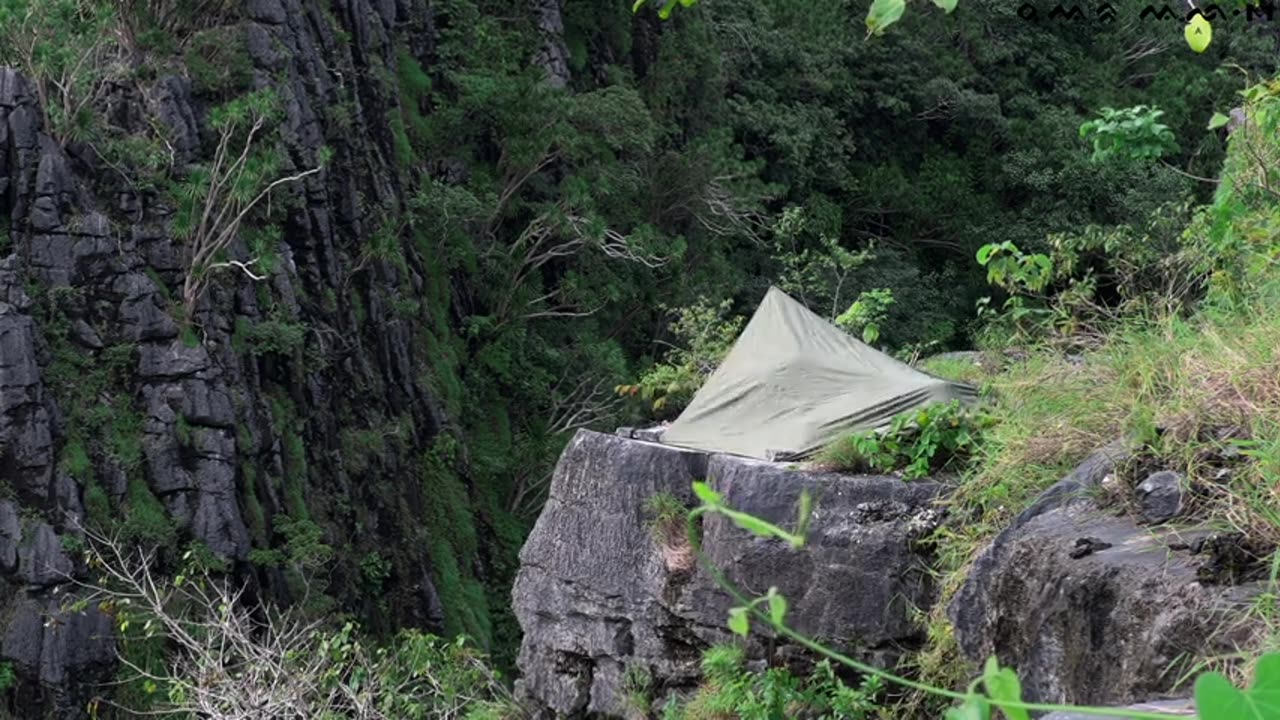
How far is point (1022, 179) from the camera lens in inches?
1097

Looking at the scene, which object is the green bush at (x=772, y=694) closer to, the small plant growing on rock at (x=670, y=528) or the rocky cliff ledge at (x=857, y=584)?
the rocky cliff ledge at (x=857, y=584)

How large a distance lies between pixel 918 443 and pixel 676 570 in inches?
63.1

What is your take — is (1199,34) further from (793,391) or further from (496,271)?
(496,271)

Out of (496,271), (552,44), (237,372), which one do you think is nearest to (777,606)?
(237,372)

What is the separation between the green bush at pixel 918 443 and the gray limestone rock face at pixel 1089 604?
1902mm

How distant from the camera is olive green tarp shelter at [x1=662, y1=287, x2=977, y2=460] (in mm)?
8852

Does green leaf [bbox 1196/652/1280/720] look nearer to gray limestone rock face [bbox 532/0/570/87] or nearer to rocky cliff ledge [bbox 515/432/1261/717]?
rocky cliff ledge [bbox 515/432/1261/717]

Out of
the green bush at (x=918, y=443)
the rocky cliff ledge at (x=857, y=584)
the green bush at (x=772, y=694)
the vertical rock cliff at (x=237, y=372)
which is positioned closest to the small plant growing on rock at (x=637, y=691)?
the rocky cliff ledge at (x=857, y=584)

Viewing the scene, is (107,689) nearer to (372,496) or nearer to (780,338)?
(372,496)

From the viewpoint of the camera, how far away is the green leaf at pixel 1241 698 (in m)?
1.15

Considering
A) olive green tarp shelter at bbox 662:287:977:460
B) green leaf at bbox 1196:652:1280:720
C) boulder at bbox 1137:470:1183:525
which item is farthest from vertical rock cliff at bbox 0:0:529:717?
green leaf at bbox 1196:652:1280:720

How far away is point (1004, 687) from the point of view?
A: 1.28 m

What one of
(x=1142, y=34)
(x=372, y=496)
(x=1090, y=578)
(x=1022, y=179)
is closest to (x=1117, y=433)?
(x=1090, y=578)

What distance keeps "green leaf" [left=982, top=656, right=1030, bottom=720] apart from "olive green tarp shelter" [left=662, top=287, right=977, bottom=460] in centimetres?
733
